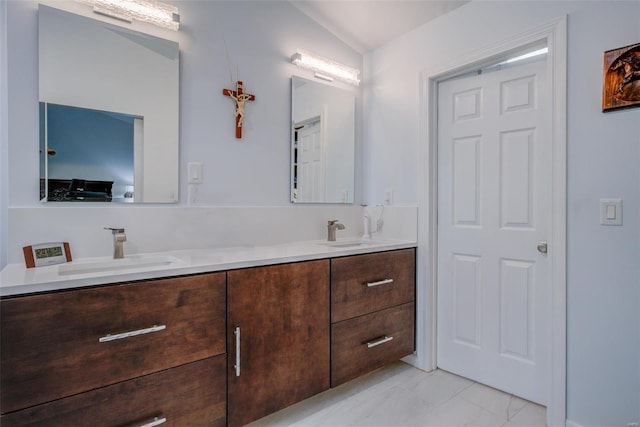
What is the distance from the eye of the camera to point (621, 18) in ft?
4.76

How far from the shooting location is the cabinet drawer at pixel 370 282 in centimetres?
178

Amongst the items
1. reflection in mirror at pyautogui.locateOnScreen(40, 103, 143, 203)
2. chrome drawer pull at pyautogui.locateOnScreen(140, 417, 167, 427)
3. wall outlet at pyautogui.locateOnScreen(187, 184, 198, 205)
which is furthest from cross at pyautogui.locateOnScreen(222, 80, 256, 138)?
chrome drawer pull at pyautogui.locateOnScreen(140, 417, 167, 427)

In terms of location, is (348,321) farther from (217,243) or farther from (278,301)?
(217,243)

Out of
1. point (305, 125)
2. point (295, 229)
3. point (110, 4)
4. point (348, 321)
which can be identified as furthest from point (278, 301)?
point (110, 4)

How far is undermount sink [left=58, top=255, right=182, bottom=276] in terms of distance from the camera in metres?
1.38

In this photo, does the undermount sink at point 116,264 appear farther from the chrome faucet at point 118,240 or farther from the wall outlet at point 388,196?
the wall outlet at point 388,196

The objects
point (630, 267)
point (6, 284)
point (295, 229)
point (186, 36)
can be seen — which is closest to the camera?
point (6, 284)

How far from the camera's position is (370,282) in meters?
1.93

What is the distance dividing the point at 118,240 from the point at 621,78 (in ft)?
7.67

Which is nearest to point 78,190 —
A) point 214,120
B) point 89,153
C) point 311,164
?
point 89,153

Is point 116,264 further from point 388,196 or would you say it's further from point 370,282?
point 388,196

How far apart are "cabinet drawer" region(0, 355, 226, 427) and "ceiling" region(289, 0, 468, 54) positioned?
2.19m

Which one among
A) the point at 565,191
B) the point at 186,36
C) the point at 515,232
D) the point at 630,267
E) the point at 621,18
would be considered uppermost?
the point at 186,36

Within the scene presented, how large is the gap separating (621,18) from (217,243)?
2.21 meters
